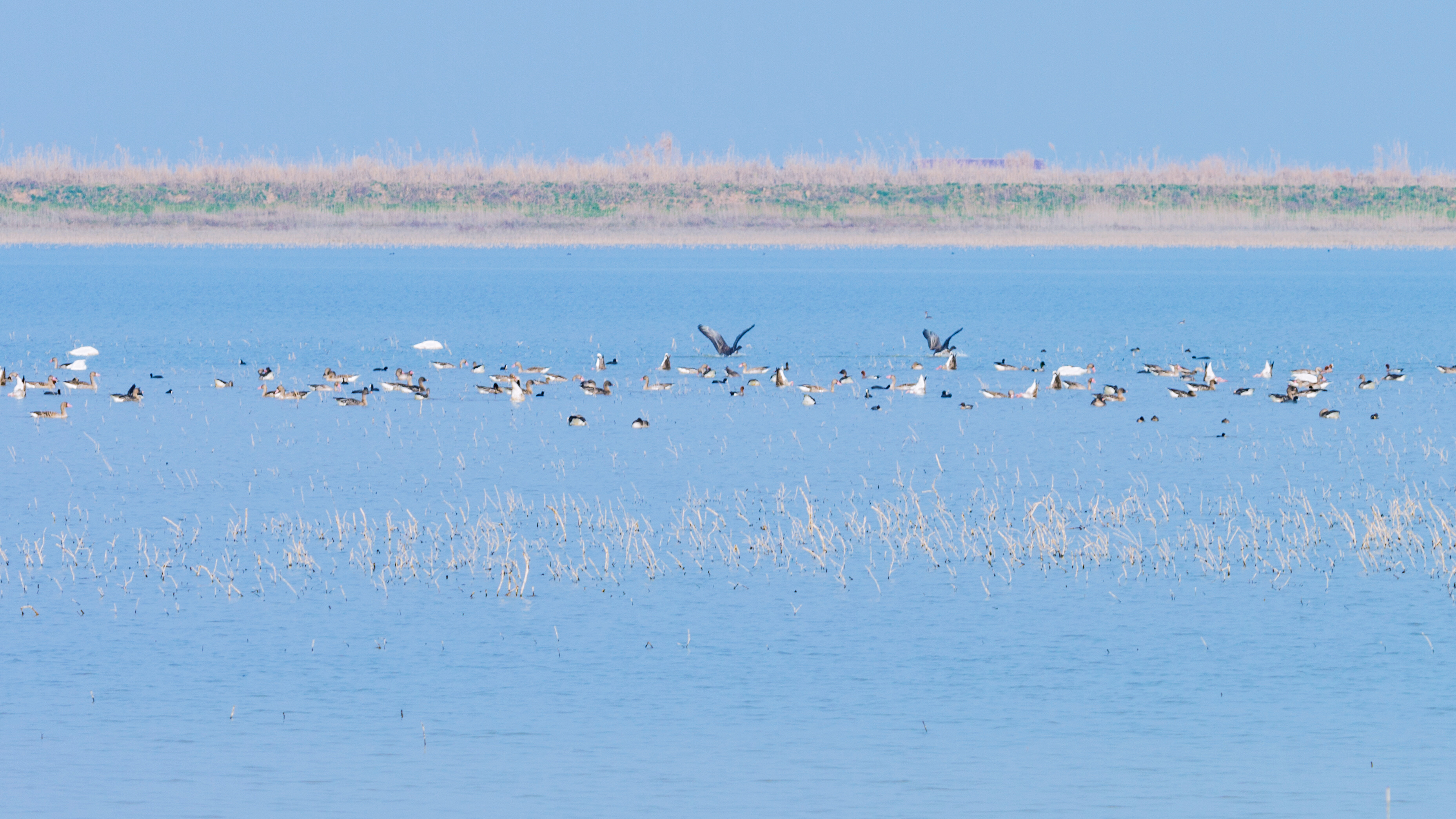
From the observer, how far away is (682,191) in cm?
13275

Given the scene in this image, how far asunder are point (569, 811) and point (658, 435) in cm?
2002

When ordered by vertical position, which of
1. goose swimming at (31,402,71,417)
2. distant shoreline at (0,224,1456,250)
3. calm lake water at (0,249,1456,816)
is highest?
distant shoreline at (0,224,1456,250)

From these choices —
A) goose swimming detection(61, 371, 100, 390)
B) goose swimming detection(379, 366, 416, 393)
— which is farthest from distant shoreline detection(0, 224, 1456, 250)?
goose swimming detection(379, 366, 416, 393)

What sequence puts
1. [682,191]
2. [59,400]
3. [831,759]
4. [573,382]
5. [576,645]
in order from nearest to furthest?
[831,759]
[576,645]
[59,400]
[573,382]
[682,191]

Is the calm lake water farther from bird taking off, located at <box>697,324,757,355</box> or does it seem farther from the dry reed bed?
bird taking off, located at <box>697,324,757,355</box>

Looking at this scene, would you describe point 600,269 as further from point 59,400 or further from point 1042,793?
point 1042,793

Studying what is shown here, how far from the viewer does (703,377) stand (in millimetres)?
Result: 42844

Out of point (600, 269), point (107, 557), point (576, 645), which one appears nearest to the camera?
point (576, 645)

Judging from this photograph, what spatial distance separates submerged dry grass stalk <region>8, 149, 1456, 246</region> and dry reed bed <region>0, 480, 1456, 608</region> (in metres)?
106

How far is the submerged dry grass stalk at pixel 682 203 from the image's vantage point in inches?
5113

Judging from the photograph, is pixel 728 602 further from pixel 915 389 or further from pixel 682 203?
pixel 682 203

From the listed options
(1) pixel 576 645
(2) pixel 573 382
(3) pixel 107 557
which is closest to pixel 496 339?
(2) pixel 573 382

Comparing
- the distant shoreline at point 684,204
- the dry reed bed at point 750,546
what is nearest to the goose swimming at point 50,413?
the dry reed bed at point 750,546

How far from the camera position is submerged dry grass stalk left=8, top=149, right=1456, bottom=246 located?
129875mm
